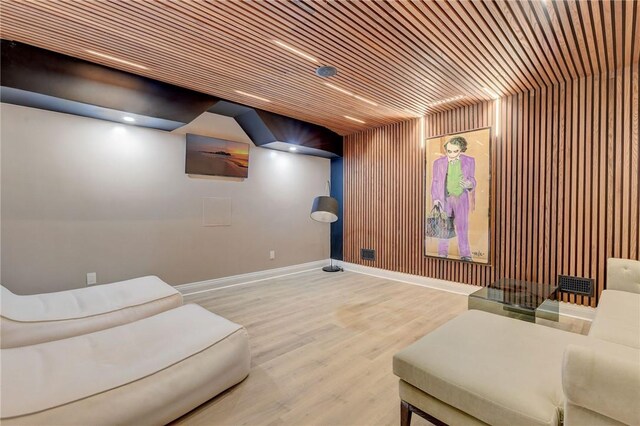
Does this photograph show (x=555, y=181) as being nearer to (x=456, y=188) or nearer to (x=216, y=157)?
(x=456, y=188)

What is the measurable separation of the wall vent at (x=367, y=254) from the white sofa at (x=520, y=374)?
367 centimetres

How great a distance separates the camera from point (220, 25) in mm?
2553

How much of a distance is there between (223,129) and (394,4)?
348 centimetres

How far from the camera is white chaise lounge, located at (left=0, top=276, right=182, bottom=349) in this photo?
212 cm

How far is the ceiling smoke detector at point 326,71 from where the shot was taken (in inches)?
130

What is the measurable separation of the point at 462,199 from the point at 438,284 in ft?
4.94

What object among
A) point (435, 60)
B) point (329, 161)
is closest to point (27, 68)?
point (435, 60)

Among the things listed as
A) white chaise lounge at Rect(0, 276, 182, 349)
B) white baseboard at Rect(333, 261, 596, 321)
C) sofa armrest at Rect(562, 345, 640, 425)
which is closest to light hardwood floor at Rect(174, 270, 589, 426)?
white baseboard at Rect(333, 261, 596, 321)

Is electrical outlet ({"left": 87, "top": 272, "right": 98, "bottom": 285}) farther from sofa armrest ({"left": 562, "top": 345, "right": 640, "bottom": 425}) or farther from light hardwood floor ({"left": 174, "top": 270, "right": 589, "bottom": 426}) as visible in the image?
sofa armrest ({"left": 562, "top": 345, "right": 640, "bottom": 425})

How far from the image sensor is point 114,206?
3854 mm

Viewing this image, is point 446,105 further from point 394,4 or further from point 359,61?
point 394,4

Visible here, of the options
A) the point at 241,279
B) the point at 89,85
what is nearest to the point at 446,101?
the point at 241,279

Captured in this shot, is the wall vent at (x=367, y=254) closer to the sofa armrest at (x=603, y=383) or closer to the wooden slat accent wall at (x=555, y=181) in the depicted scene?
the wooden slat accent wall at (x=555, y=181)

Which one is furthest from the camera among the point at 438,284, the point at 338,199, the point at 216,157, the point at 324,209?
the point at 338,199
